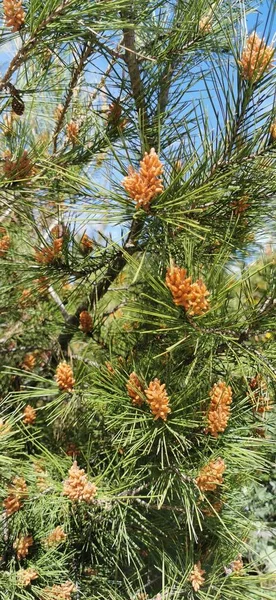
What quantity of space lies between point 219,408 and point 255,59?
0.38m

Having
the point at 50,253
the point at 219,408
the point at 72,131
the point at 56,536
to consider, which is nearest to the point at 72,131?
the point at 72,131

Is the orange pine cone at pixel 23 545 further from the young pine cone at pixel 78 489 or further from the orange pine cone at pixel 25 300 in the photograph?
the orange pine cone at pixel 25 300

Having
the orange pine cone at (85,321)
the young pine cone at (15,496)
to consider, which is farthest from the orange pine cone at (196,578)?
the orange pine cone at (85,321)

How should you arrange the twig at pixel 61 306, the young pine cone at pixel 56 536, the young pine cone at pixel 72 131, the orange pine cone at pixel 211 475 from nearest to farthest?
1. the orange pine cone at pixel 211 475
2. the young pine cone at pixel 56 536
3. the young pine cone at pixel 72 131
4. the twig at pixel 61 306

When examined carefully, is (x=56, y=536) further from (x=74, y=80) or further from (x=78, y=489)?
(x=74, y=80)

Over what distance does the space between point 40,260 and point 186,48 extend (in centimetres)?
36

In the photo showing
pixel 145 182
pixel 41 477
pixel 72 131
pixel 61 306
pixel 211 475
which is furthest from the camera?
pixel 61 306

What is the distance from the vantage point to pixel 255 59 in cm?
52

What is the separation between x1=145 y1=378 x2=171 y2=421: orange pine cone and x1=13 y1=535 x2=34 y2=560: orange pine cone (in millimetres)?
294

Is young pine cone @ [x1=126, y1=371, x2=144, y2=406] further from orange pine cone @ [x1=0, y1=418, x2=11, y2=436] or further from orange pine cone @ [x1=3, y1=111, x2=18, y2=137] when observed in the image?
orange pine cone @ [x1=3, y1=111, x2=18, y2=137]

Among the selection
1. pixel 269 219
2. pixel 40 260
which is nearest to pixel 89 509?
pixel 40 260

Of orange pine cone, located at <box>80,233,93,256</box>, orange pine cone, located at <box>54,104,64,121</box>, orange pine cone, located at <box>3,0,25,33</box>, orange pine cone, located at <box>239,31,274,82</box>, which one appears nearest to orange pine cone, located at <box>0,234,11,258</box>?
orange pine cone, located at <box>80,233,93,256</box>

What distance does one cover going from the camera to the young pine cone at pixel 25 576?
68 centimetres

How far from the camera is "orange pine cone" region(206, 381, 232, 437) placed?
60 centimetres
